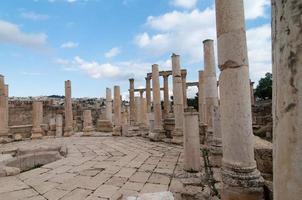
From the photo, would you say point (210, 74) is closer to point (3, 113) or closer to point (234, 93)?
point (234, 93)

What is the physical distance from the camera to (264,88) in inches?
1574

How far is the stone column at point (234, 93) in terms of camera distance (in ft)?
12.4

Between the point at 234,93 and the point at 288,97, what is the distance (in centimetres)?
289

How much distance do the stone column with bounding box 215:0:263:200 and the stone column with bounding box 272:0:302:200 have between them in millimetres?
2685

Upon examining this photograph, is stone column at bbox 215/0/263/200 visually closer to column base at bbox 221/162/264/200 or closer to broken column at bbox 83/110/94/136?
column base at bbox 221/162/264/200

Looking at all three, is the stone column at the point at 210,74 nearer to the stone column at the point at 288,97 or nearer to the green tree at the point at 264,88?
the stone column at the point at 288,97

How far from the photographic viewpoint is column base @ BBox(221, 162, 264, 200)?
355 cm

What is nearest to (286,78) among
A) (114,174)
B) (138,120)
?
(114,174)

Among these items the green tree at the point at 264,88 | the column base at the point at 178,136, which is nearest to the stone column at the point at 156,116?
the column base at the point at 178,136

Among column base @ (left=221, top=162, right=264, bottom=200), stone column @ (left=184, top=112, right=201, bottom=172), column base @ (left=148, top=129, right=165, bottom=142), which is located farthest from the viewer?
column base @ (left=148, top=129, right=165, bottom=142)

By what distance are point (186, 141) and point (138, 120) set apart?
16.6 meters

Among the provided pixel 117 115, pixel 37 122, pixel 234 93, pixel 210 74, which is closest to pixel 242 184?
pixel 234 93

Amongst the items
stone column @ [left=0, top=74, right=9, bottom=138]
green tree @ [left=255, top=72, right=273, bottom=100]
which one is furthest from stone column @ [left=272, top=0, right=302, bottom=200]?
green tree @ [left=255, top=72, right=273, bottom=100]

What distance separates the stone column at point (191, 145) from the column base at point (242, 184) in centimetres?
177
